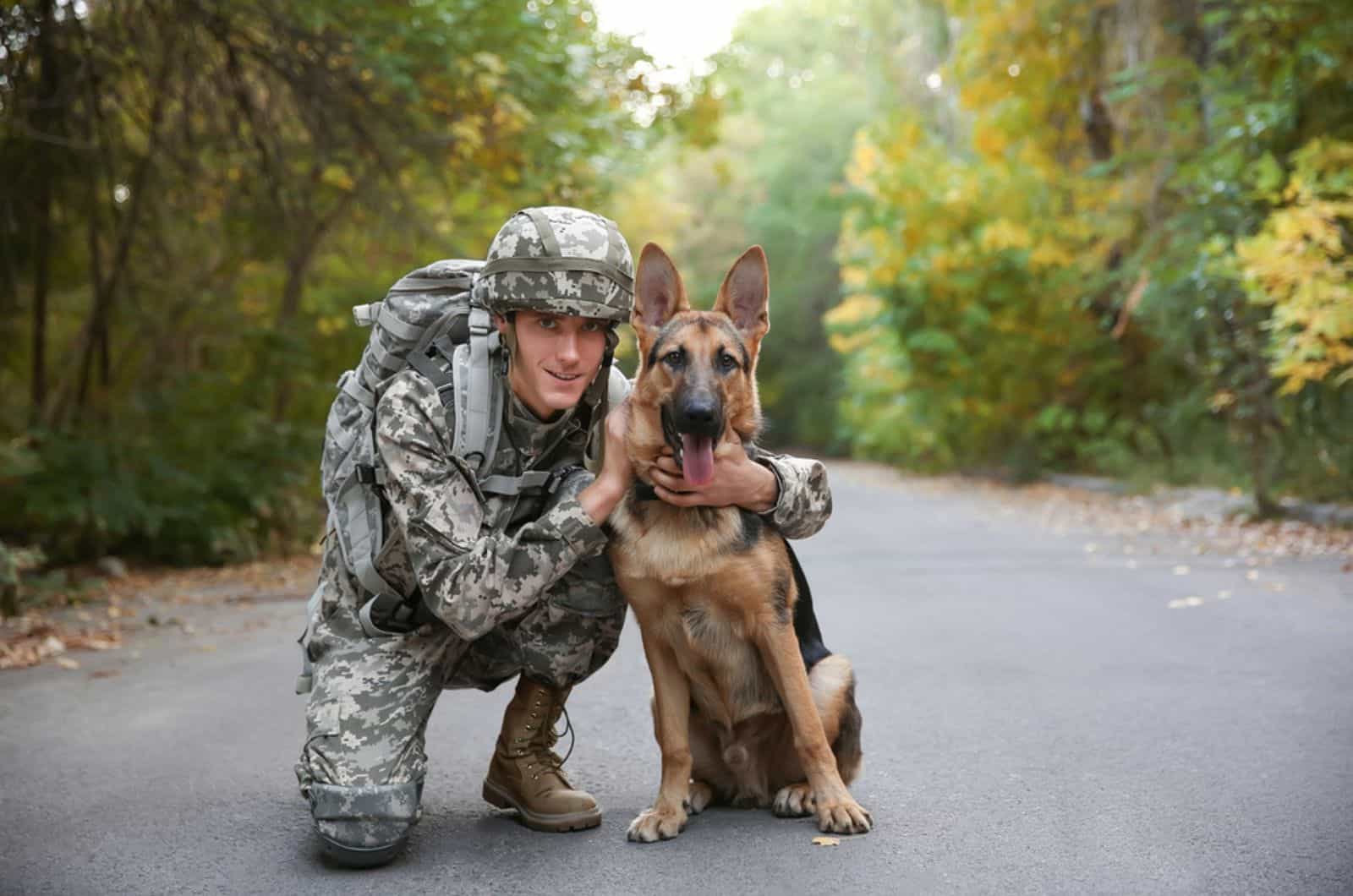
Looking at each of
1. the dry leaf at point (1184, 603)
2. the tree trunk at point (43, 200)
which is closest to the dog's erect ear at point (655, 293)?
the dry leaf at point (1184, 603)

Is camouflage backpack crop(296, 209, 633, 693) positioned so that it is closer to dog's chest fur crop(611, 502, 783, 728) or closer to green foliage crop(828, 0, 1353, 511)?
dog's chest fur crop(611, 502, 783, 728)

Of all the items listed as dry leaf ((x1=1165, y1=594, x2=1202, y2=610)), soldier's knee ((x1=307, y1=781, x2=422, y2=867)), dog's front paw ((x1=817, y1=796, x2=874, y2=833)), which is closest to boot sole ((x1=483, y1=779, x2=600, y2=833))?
soldier's knee ((x1=307, y1=781, x2=422, y2=867))

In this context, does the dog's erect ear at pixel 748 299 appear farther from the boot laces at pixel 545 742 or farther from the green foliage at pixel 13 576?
the green foliage at pixel 13 576

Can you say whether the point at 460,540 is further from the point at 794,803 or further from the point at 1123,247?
the point at 1123,247

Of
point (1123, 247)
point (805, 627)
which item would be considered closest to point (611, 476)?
point (805, 627)

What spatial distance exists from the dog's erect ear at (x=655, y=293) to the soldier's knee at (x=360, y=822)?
1698 mm

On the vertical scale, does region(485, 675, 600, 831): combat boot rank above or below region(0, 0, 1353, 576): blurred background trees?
below

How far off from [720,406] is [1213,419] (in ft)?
46.0

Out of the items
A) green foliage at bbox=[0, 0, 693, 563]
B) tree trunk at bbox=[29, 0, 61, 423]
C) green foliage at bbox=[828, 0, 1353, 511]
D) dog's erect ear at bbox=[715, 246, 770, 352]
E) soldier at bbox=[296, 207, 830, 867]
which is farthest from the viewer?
green foliage at bbox=[828, 0, 1353, 511]

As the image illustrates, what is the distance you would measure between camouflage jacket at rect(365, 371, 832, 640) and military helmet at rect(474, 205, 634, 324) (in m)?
0.43

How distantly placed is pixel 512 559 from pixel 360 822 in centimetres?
90

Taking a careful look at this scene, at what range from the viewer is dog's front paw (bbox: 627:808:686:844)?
400 cm

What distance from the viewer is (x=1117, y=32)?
17266 mm

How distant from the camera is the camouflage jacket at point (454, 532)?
3955 mm
